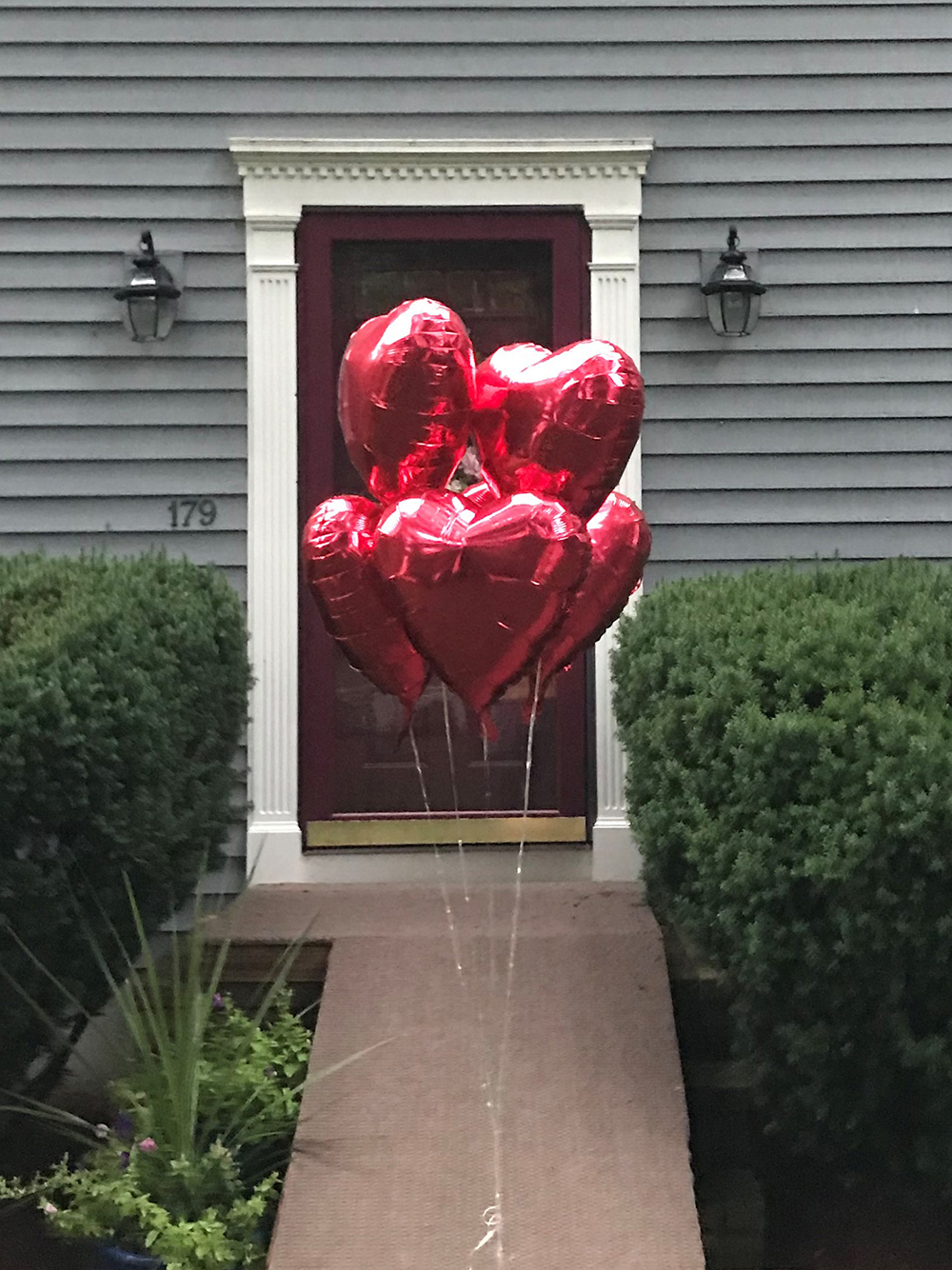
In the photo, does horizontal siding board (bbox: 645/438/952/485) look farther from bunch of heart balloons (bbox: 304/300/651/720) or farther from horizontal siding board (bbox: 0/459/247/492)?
bunch of heart balloons (bbox: 304/300/651/720)

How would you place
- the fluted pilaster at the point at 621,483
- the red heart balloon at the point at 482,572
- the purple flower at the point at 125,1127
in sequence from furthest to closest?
the fluted pilaster at the point at 621,483, the purple flower at the point at 125,1127, the red heart balloon at the point at 482,572

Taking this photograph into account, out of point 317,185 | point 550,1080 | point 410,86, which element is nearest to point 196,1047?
point 550,1080

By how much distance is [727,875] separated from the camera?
9.20ft

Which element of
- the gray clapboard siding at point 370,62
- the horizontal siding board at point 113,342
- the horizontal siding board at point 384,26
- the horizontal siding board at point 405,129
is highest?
the horizontal siding board at point 384,26

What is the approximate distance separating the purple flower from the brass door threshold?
160 centimetres

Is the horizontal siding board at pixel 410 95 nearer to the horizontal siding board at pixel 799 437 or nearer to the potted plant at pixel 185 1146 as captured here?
the horizontal siding board at pixel 799 437

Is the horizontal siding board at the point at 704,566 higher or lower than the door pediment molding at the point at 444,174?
lower

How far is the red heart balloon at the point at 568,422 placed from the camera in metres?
2.54

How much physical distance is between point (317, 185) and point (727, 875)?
2.97 m

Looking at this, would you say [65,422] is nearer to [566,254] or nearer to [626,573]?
[566,254]

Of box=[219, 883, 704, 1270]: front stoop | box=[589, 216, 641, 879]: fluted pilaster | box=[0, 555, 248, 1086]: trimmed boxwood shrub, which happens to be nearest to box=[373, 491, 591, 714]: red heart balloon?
box=[0, 555, 248, 1086]: trimmed boxwood shrub

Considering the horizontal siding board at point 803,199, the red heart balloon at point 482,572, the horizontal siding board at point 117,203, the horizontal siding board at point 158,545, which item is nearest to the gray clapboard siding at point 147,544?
the horizontal siding board at point 158,545

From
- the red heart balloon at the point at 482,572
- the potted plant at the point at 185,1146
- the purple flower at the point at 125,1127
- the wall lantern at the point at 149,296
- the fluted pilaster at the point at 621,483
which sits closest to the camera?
the red heart balloon at the point at 482,572

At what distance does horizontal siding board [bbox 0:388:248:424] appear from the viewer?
177 inches
